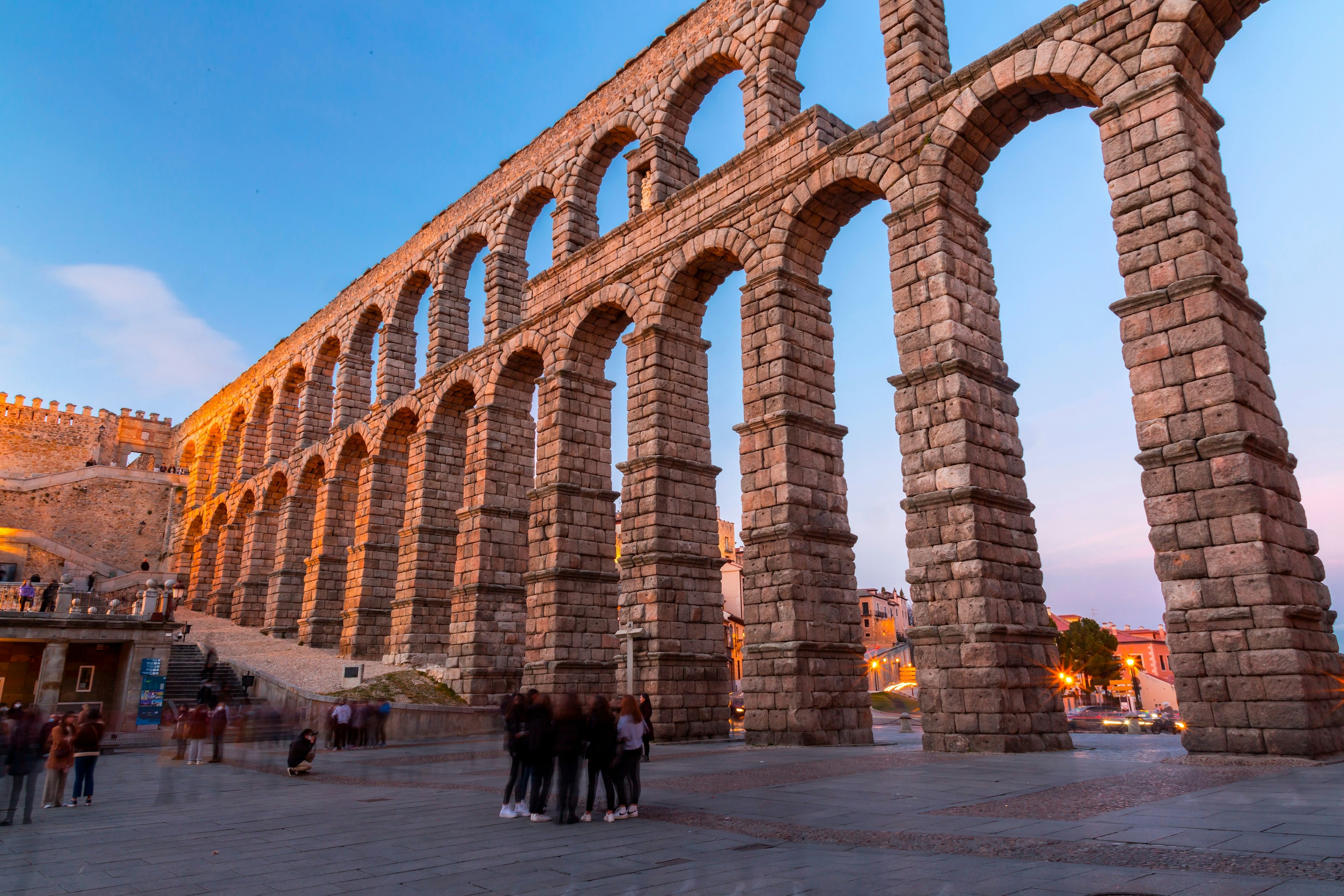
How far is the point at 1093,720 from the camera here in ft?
93.4

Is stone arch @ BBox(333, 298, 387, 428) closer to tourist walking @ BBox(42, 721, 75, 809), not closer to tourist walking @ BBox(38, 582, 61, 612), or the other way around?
tourist walking @ BBox(38, 582, 61, 612)

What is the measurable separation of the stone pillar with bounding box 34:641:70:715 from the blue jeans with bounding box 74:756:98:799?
14.1 meters

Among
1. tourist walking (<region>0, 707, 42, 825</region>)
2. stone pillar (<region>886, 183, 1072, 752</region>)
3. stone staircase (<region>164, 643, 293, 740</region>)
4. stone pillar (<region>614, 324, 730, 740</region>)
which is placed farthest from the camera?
stone staircase (<region>164, 643, 293, 740</region>)

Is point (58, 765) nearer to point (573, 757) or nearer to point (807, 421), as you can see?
point (573, 757)

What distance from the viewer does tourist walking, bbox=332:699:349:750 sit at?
60.7ft

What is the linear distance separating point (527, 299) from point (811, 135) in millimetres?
9835

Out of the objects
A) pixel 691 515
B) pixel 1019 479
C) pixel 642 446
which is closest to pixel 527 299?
pixel 642 446

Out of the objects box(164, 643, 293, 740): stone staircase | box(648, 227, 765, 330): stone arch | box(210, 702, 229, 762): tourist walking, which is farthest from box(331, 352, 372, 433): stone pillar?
box(648, 227, 765, 330): stone arch

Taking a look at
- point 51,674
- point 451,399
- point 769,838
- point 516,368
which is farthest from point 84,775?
point 451,399

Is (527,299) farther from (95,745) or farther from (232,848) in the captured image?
(232,848)

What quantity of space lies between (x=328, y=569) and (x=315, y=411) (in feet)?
28.5

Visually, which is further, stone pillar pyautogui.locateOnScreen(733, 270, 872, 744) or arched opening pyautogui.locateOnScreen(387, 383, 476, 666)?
arched opening pyautogui.locateOnScreen(387, 383, 476, 666)

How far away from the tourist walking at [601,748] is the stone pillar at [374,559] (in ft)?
67.5

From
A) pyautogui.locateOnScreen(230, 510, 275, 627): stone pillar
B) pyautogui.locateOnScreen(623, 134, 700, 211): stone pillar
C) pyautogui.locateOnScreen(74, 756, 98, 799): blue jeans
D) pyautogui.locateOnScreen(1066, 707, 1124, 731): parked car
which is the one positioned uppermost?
pyautogui.locateOnScreen(623, 134, 700, 211): stone pillar
